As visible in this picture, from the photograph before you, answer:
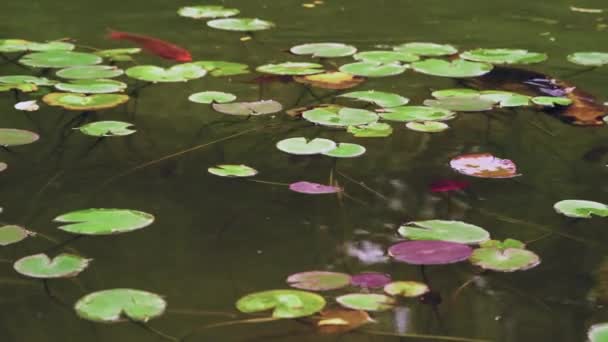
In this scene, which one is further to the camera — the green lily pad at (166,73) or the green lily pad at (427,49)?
the green lily pad at (427,49)

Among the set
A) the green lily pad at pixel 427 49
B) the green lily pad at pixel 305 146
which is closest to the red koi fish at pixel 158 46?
the green lily pad at pixel 427 49

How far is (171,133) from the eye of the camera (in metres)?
1.84

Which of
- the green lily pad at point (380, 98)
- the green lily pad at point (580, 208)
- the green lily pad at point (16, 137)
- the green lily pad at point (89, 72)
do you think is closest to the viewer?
A: the green lily pad at point (580, 208)

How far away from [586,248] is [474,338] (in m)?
0.32

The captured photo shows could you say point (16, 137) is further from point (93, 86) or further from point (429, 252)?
point (429, 252)

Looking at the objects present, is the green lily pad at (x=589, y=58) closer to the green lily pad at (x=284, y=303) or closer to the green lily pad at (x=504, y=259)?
the green lily pad at (x=504, y=259)

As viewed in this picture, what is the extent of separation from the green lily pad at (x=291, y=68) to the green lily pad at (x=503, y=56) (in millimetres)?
362

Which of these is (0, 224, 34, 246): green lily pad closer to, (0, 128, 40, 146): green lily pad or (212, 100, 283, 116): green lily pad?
(0, 128, 40, 146): green lily pad

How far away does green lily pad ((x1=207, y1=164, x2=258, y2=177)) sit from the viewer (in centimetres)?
161

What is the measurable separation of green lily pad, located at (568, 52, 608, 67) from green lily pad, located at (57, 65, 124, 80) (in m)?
1.07

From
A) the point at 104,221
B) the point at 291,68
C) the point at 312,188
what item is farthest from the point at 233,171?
the point at 291,68

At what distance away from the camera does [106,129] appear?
1795 millimetres

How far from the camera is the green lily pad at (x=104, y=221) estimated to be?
4.58 ft

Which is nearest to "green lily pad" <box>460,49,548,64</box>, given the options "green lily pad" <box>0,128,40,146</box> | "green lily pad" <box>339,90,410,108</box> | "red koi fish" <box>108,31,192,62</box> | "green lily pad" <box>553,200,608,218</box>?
"green lily pad" <box>339,90,410,108</box>
